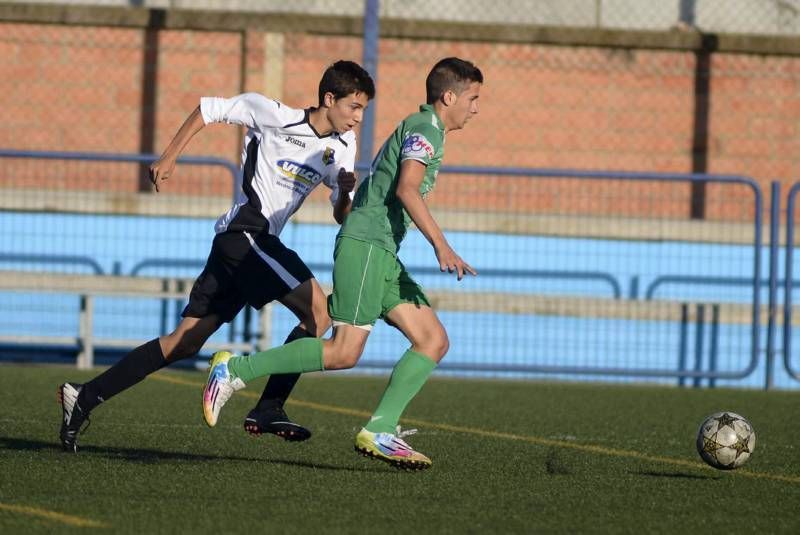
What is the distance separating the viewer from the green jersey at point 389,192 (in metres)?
6.06

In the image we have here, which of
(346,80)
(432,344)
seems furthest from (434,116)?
(432,344)

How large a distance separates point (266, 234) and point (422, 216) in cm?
112

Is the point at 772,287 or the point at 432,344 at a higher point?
the point at 772,287

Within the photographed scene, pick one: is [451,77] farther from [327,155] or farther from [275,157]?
[275,157]

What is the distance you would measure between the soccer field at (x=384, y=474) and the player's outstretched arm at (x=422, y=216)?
0.88 meters

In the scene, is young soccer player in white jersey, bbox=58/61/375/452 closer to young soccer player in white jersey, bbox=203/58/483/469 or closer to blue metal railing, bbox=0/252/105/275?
young soccer player in white jersey, bbox=203/58/483/469

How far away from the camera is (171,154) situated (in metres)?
6.34

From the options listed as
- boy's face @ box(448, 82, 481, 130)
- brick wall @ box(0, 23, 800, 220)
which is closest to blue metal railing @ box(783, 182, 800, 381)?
brick wall @ box(0, 23, 800, 220)

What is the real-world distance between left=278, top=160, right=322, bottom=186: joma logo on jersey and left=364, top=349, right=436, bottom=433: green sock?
1.06 metres

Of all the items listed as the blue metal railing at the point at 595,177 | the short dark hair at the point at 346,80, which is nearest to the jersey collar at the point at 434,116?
the short dark hair at the point at 346,80

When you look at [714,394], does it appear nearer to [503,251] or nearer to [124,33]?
[503,251]

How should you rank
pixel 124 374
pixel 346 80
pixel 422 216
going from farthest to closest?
pixel 124 374 → pixel 346 80 → pixel 422 216

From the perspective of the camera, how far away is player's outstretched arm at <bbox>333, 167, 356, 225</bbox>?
671cm

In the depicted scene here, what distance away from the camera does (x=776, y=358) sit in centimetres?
1329
